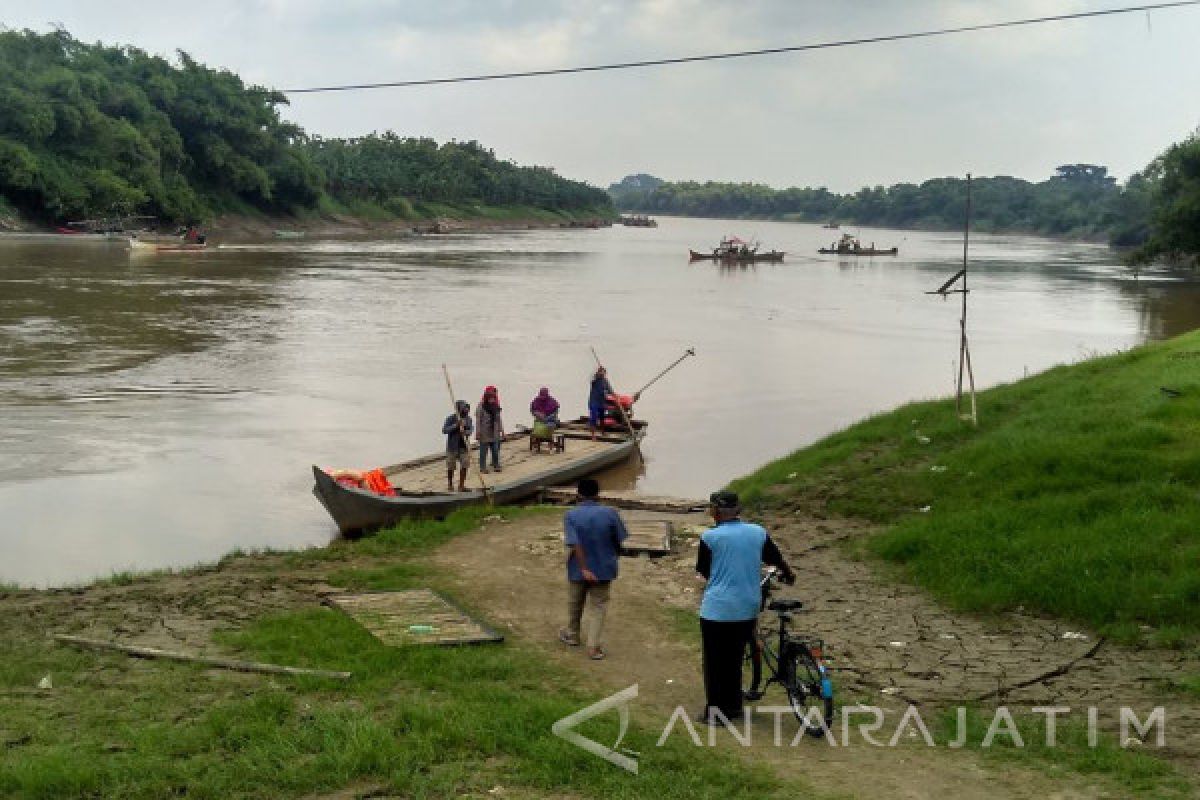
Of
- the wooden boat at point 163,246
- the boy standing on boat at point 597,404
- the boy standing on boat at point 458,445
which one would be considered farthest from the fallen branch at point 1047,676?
the wooden boat at point 163,246

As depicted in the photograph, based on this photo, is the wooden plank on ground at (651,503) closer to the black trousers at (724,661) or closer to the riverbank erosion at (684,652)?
the riverbank erosion at (684,652)

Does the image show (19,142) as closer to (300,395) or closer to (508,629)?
(300,395)

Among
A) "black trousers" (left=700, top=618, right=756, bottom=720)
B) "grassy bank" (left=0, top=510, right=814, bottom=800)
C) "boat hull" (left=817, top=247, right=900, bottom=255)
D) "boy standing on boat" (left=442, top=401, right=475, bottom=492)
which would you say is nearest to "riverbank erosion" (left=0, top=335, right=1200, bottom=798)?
"grassy bank" (left=0, top=510, right=814, bottom=800)

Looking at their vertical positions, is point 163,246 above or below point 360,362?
above

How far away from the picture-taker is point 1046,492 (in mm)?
11352

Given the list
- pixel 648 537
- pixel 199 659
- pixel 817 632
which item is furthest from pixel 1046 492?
pixel 199 659

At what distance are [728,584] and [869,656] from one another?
234 centimetres

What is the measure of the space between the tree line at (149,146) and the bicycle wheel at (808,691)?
5512 centimetres

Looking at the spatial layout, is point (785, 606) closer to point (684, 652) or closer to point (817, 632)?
point (684, 652)

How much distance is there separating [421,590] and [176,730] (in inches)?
148

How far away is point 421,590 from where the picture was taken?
1029cm

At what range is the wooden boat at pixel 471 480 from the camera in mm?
14258

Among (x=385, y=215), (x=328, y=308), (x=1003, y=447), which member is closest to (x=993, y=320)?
(x=328, y=308)

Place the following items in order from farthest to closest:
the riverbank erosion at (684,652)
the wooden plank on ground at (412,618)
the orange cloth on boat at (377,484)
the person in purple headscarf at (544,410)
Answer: the person in purple headscarf at (544,410) < the orange cloth on boat at (377,484) < the wooden plank on ground at (412,618) < the riverbank erosion at (684,652)
